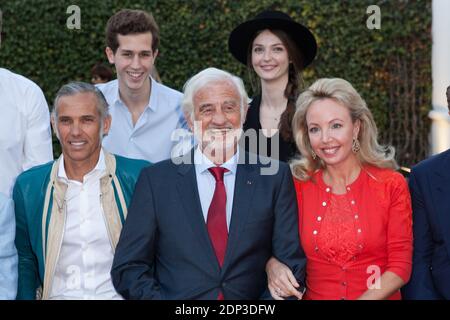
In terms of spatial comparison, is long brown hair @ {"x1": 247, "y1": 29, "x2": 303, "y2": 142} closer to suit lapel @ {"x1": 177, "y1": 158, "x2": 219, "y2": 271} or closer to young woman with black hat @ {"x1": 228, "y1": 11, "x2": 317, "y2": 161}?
young woman with black hat @ {"x1": 228, "y1": 11, "x2": 317, "y2": 161}

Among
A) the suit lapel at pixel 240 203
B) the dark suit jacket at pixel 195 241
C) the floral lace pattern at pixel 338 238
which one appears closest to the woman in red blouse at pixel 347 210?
the floral lace pattern at pixel 338 238

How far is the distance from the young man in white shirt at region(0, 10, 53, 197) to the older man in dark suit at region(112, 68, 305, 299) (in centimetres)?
99

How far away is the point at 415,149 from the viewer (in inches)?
372

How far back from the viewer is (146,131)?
5.27m

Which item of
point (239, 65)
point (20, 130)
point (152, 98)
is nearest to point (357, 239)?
point (152, 98)

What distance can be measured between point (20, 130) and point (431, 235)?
2.35m

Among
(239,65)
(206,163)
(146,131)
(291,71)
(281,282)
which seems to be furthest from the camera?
(239,65)

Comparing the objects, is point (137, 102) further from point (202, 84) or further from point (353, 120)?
point (353, 120)

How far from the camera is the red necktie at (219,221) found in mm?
3920

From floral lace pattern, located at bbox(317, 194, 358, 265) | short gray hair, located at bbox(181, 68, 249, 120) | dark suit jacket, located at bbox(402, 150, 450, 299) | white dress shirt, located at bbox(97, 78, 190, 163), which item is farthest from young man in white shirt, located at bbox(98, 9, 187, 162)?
dark suit jacket, located at bbox(402, 150, 450, 299)

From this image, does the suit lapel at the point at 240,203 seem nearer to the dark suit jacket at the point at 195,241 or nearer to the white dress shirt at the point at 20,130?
the dark suit jacket at the point at 195,241

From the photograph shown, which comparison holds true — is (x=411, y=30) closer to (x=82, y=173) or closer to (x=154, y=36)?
(x=154, y=36)

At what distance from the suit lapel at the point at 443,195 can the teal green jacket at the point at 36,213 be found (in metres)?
1.50
